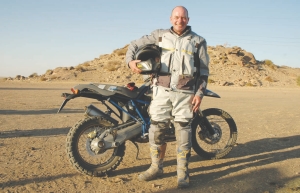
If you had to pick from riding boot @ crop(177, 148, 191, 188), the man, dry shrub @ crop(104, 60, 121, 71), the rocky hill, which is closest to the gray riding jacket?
the man

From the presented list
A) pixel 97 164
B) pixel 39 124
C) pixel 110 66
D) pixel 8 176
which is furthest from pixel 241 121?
pixel 110 66

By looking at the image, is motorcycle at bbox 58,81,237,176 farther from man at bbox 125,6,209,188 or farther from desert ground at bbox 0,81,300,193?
man at bbox 125,6,209,188

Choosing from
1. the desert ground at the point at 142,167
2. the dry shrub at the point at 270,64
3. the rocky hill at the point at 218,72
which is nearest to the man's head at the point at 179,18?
the desert ground at the point at 142,167

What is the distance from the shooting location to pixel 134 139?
16.2 feet

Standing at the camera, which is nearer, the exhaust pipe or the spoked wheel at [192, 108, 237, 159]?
the exhaust pipe

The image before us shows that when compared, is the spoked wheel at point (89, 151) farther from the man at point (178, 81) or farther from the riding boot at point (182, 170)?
the riding boot at point (182, 170)

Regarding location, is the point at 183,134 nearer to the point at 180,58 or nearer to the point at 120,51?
the point at 180,58

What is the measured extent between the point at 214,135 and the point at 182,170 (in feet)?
4.21

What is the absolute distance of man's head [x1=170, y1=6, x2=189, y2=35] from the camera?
4.41 m

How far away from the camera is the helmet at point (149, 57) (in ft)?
14.3

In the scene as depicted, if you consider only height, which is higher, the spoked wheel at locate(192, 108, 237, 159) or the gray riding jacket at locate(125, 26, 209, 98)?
the gray riding jacket at locate(125, 26, 209, 98)

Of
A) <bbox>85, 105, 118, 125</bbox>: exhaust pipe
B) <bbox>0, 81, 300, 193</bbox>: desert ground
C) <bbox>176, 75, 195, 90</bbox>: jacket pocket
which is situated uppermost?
<bbox>176, 75, 195, 90</bbox>: jacket pocket

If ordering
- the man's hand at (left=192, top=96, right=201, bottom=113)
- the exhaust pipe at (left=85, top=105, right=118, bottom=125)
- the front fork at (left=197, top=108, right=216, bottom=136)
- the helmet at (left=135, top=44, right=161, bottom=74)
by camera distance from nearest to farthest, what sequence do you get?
the helmet at (left=135, top=44, right=161, bottom=74) < the man's hand at (left=192, top=96, right=201, bottom=113) < the exhaust pipe at (left=85, top=105, right=118, bottom=125) < the front fork at (left=197, top=108, right=216, bottom=136)

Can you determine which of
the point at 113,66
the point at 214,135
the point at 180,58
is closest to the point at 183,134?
the point at 180,58
